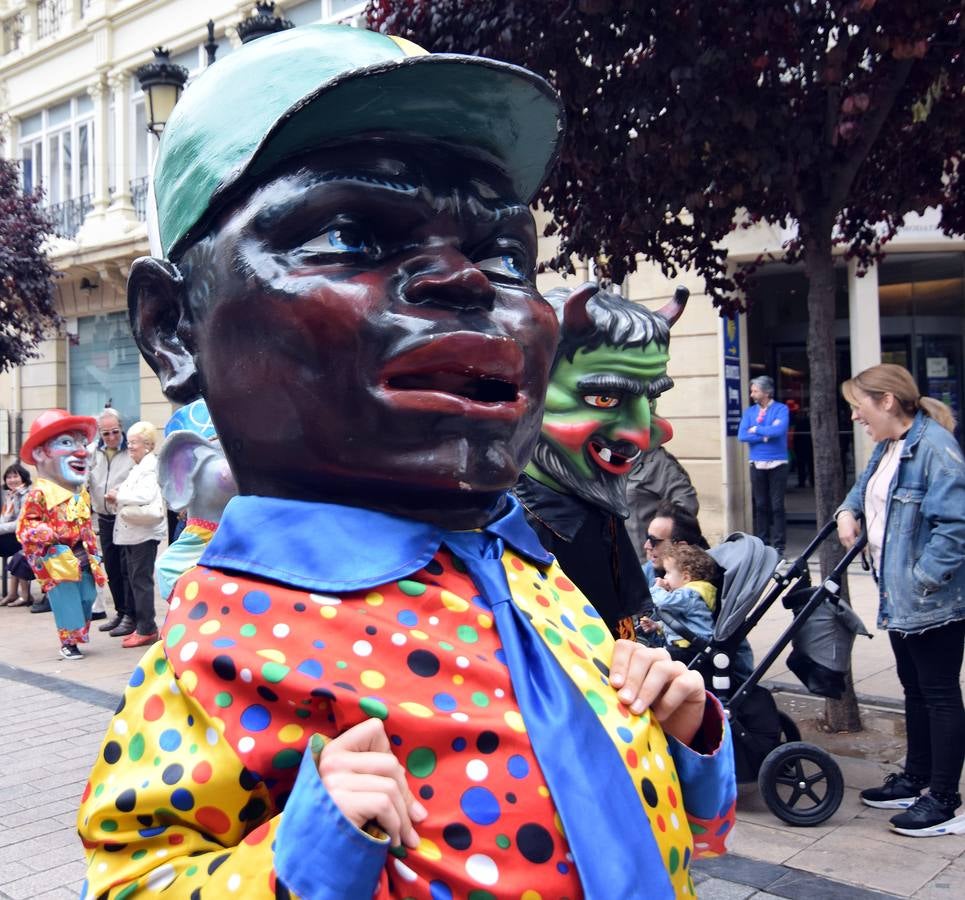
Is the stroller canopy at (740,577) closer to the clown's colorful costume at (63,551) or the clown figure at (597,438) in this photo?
the clown figure at (597,438)

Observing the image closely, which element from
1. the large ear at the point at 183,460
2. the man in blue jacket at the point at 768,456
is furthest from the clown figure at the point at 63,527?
the man in blue jacket at the point at 768,456

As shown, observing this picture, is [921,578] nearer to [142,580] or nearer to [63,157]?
[142,580]

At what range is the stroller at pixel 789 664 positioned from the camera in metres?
4.16

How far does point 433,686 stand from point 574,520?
74.8 inches

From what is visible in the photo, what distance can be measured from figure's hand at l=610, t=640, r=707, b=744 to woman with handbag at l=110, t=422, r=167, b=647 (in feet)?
23.8

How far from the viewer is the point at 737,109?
15.7 ft

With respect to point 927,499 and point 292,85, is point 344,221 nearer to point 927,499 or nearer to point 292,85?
point 292,85

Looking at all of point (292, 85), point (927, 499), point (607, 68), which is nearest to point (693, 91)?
point (607, 68)

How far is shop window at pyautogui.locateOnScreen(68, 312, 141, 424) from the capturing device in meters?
18.2

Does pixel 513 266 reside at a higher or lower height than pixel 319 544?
higher

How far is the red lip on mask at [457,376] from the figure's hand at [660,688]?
1.18 ft

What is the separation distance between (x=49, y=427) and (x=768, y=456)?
22.6 ft

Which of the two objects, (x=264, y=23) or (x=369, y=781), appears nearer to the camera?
(x=369, y=781)

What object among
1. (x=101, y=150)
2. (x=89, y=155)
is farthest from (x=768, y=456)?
A: (x=89, y=155)
